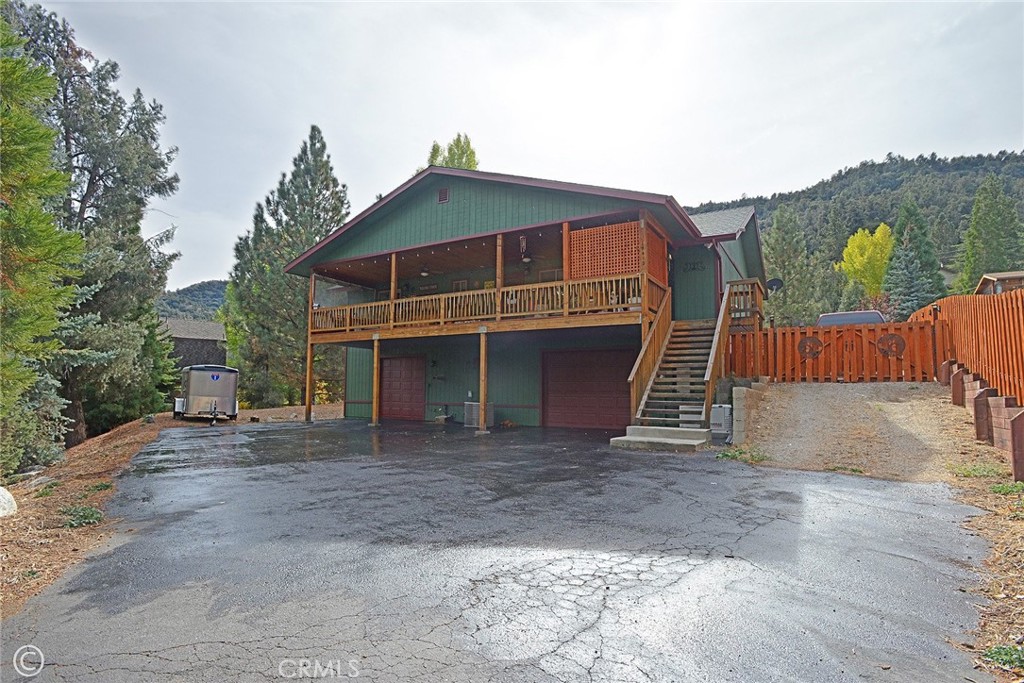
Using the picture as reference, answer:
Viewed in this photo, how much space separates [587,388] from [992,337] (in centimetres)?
903

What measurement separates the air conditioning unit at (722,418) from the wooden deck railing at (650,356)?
4.44 ft

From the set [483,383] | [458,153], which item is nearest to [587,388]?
[483,383]

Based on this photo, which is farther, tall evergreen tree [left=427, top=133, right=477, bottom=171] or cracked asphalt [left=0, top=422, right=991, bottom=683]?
tall evergreen tree [left=427, top=133, right=477, bottom=171]

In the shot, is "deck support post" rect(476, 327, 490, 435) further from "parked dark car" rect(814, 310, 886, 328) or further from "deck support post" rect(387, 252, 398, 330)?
"parked dark car" rect(814, 310, 886, 328)

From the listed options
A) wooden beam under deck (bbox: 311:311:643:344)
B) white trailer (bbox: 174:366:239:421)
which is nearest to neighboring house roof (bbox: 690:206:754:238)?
wooden beam under deck (bbox: 311:311:643:344)

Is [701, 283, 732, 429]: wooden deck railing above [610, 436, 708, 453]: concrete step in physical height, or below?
above

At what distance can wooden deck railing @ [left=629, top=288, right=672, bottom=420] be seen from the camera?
10234 millimetres

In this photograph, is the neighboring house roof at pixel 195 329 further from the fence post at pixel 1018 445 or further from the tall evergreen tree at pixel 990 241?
the tall evergreen tree at pixel 990 241

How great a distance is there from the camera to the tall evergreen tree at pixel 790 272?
37.1 meters

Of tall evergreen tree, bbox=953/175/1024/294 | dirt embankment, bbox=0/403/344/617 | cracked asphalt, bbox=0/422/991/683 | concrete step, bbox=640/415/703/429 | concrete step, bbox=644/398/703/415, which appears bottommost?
dirt embankment, bbox=0/403/344/617

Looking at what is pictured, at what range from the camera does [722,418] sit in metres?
10.2

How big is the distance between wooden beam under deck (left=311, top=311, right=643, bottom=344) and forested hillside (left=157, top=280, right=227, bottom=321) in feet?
282

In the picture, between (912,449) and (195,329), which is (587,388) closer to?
(912,449)

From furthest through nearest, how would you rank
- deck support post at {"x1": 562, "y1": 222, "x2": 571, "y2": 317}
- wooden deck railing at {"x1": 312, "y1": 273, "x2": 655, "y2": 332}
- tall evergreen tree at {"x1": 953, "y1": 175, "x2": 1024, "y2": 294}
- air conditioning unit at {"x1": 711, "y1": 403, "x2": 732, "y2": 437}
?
tall evergreen tree at {"x1": 953, "y1": 175, "x2": 1024, "y2": 294} → deck support post at {"x1": 562, "y1": 222, "x2": 571, "y2": 317} → wooden deck railing at {"x1": 312, "y1": 273, "x2": 655, "y2": 332} → air conditioning unit at {"x1": 711, "y1": 403, "x2": 732, "y2": 437}
